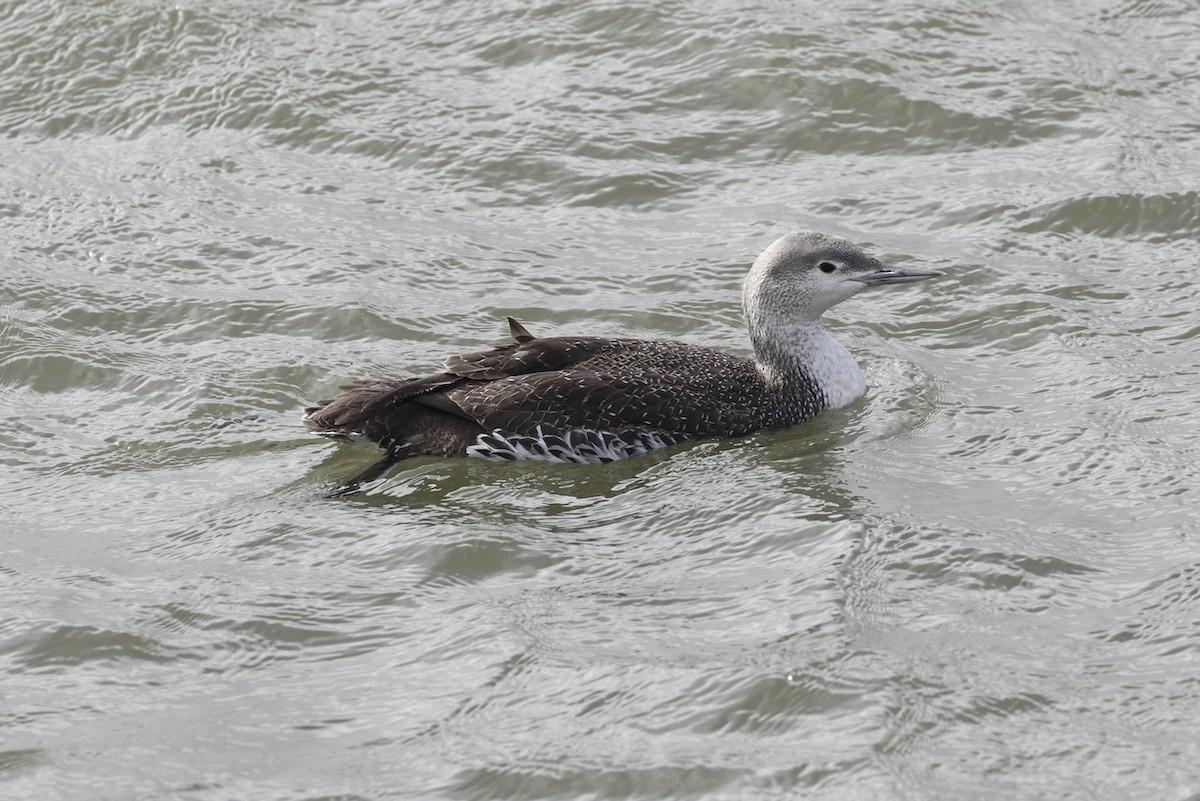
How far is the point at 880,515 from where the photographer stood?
7.89 meters

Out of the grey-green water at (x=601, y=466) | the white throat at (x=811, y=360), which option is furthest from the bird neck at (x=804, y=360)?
the grey-green water at (x=601, y=466)

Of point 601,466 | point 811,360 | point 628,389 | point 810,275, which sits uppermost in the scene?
point 810,275

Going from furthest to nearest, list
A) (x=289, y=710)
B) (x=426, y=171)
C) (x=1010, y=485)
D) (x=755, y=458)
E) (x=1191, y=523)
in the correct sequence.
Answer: (x=426, y=171) < (x=755, y=458) < (x=1010, y=485) < (x=1191, y=523) < (x=289, y=710)

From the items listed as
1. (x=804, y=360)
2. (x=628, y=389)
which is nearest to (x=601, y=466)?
(x=628, y=389)

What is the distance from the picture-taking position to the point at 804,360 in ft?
30.3

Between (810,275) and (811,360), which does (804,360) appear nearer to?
(811,360)

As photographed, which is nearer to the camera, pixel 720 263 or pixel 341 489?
pixel 341 489

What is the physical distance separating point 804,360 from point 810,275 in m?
0.47

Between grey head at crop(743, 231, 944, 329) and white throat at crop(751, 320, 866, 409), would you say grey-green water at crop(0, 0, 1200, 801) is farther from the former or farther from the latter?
grey head at crop(743, 231, 944, 329)

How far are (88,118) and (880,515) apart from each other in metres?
7.41

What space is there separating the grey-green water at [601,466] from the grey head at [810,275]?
0.63 metres

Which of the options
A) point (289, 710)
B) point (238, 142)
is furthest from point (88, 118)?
point (289, 710)

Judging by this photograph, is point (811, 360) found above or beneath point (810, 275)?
beneath

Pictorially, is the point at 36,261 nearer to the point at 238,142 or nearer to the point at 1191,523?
the point at 238,142
